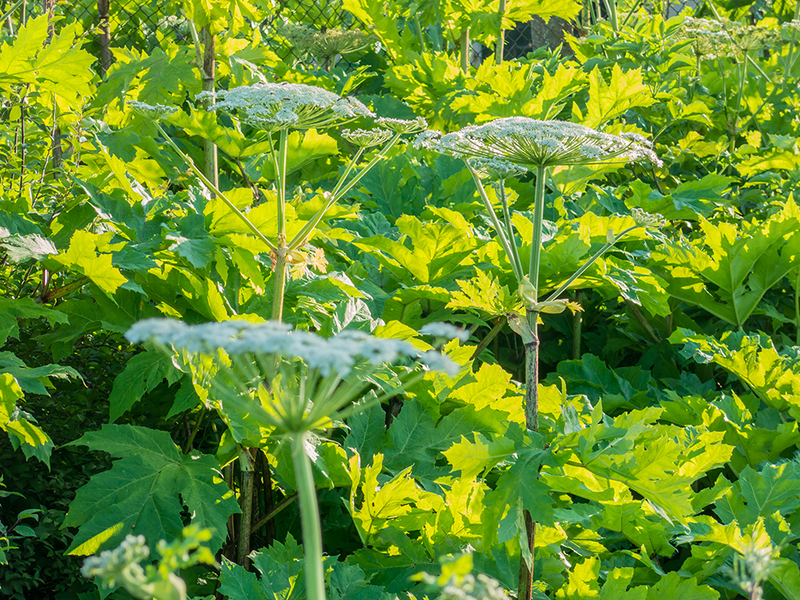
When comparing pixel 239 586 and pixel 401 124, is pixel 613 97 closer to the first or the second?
pixel 401 124

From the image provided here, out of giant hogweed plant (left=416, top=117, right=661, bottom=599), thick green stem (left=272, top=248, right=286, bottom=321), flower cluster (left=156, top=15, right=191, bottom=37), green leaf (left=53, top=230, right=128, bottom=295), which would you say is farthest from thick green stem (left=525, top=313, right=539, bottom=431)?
flower cluster (left=156, top=15, right=191, bottom=37)

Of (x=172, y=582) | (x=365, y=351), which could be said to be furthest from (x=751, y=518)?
(x=172, y=582)

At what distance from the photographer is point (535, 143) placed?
138 cm

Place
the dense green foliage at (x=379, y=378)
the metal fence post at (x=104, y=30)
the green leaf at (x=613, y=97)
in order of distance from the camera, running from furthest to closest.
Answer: the metal fence post at (x=104, y=30) → the green leaf at (x=613, y=97) → the dense green foliage at (x=379, y=378)

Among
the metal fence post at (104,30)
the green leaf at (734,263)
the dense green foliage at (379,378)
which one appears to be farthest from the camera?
the metal fence post at (104,30)

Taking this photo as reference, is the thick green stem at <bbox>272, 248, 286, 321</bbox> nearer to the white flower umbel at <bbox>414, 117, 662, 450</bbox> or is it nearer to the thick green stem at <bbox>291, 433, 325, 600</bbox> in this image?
the white flower umbel at <bbox>414, 117, 662, 450</bbox>

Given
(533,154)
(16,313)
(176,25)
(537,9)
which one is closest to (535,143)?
(533,154)

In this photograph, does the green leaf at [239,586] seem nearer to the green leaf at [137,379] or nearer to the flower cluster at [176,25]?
the green leaf at [137,379]

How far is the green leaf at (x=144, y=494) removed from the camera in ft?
4.90

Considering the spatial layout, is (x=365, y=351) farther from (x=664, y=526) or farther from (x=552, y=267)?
(x=552, y=267)

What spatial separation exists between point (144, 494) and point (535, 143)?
1.07m

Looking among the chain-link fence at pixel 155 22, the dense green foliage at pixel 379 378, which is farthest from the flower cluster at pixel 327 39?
the dense green foliage at pixel 379 378

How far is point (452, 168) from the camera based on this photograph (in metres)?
2.98

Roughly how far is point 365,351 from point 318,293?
121 centimetres
